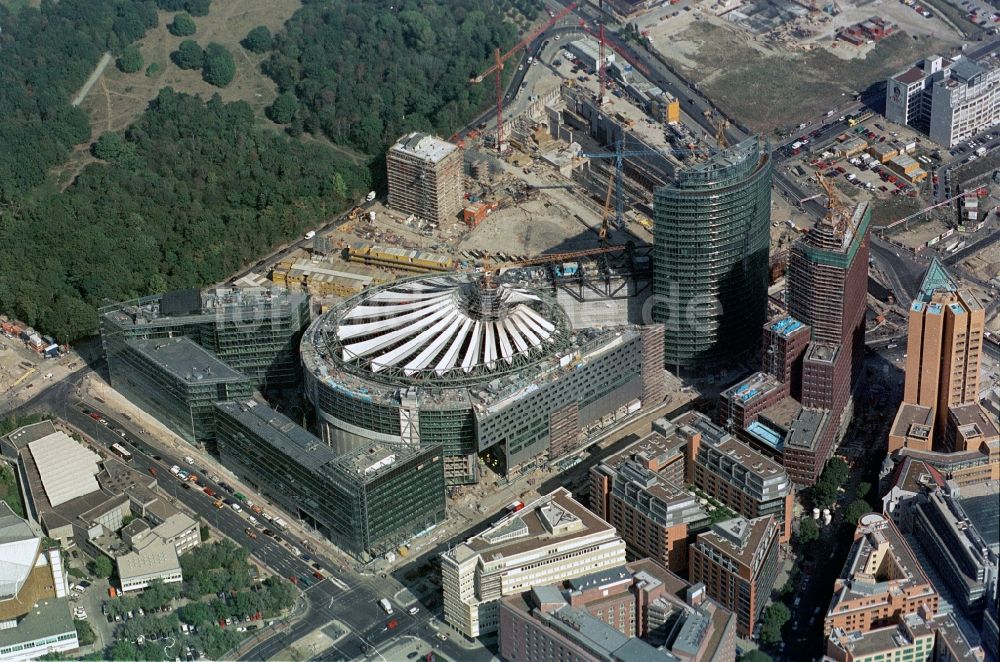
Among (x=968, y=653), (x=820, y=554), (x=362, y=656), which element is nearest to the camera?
(x=968, y=653)

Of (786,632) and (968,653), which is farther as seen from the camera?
(786,632)

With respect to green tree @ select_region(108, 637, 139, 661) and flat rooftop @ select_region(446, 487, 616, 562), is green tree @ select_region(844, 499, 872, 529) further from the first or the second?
green tree @ select_region(108, 637, 139, 661)

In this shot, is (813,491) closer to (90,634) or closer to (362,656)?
(362,656)

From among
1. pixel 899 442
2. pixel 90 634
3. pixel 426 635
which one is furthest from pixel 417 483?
pixel 899 442

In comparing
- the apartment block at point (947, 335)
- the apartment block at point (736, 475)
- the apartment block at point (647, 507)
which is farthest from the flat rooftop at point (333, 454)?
the apartment block at point (947, 335)

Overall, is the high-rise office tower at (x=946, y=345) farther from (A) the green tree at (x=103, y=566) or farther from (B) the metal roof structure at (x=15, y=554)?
(B) the metal roof structure at (x=15, y=554)

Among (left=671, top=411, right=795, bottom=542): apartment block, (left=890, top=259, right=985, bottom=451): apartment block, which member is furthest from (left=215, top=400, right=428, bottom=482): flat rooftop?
(left=890, top=259, right=985, bottom=451): apartment block
